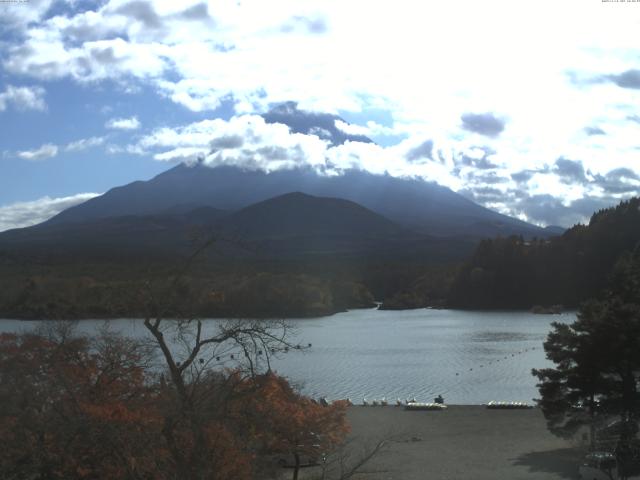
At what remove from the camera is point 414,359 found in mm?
30906

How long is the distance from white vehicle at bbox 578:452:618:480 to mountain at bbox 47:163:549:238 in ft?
414

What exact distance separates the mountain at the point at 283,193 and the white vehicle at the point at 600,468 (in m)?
126

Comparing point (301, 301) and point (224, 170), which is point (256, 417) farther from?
point (224, 170)

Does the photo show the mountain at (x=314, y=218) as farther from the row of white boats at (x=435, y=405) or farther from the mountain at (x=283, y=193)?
the row of white boats at (x=435, y=405)

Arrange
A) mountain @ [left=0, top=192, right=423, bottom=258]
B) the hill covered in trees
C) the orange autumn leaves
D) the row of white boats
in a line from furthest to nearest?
mountain @ [left=0, top=192, right=423, bottom=258], the hill covered in trees, the row of white boats, the orange autumn leaves

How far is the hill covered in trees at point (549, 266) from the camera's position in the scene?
64188 mm

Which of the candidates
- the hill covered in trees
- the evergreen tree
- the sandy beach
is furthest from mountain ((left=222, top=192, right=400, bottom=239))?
the evergreen tree

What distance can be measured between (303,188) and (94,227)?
3621 inches

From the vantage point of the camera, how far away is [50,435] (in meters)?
5.61

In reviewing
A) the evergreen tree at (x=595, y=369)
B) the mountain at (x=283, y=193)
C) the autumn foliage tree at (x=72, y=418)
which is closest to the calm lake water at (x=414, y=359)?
the evergreen tree at (x=595, y=369)

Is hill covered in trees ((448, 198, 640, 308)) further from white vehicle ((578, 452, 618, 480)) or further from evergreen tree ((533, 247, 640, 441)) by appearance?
white vehicle ((578, 452, 618, 480))

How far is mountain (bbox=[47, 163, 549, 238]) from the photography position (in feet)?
482

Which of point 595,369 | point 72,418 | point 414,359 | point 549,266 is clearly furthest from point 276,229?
point 72,418

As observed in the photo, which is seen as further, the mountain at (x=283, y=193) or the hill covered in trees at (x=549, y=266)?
the mountain at (x=283, y=193)
